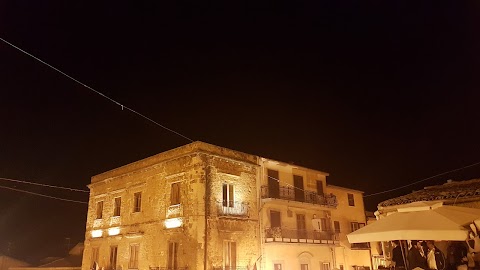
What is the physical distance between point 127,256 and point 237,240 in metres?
7.67

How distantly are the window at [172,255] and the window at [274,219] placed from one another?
23.6 ft

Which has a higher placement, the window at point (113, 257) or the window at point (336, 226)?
the window at point (336, 226)

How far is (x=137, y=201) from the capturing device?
2522cm

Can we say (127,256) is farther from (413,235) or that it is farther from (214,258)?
(413,235)

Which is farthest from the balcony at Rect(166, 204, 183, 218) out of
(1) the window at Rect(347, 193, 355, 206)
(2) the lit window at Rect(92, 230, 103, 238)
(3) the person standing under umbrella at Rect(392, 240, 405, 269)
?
(1) the window at Rect(347, 193, 355, 206)

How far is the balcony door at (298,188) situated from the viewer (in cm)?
2792

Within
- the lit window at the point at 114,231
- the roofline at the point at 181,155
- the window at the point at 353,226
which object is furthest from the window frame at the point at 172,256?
the window at the point at 353,226

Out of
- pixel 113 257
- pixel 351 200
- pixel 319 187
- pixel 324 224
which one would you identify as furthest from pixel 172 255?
pixel 351 200

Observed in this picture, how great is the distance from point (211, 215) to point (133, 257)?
673cm

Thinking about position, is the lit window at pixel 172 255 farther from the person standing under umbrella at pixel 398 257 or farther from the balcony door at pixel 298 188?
the person standing under umbrella at pixel 398 257

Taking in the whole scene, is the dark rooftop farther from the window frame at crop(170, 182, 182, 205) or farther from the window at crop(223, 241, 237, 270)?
the window frame at crop(170, 182, 182, 205)

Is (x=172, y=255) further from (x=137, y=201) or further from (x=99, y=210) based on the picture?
(x=99, y=210)

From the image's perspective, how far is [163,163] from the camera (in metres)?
23.9

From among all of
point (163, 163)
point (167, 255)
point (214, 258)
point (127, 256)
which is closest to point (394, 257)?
point (214, 258)
